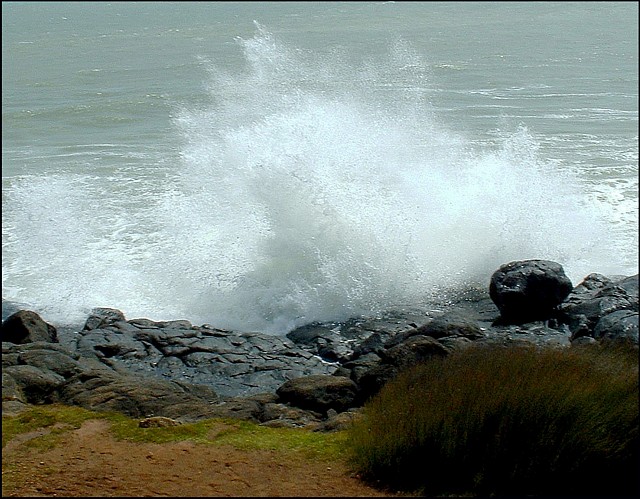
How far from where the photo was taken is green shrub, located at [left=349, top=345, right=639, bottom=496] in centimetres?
658

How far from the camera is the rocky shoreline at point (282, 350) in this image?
9.78 meters

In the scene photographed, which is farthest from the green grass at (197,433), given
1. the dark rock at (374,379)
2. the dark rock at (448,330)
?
the dark rock at (448,330)

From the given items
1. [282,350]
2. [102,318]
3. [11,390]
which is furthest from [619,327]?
[102,318]

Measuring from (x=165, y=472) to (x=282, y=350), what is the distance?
5.58 meters

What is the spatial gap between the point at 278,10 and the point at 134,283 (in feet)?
229

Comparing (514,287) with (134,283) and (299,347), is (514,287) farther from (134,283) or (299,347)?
(134,283)

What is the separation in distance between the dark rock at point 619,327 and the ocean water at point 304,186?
4909mm

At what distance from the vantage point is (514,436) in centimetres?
671

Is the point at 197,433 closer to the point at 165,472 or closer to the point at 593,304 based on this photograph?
the point at 165,472

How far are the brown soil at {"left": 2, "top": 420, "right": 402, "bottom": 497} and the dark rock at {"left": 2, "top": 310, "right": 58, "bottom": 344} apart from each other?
15.0ft

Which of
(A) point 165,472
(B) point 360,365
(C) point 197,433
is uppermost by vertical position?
(B) point 360,365

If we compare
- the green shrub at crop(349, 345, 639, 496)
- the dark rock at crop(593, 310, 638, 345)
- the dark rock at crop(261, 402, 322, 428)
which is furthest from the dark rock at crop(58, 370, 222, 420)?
the dark rock at crop(593, 310, 638, 345)

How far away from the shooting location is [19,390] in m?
10.1

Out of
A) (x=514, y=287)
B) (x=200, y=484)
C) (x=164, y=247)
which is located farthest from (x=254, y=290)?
(x=200, y=484)
